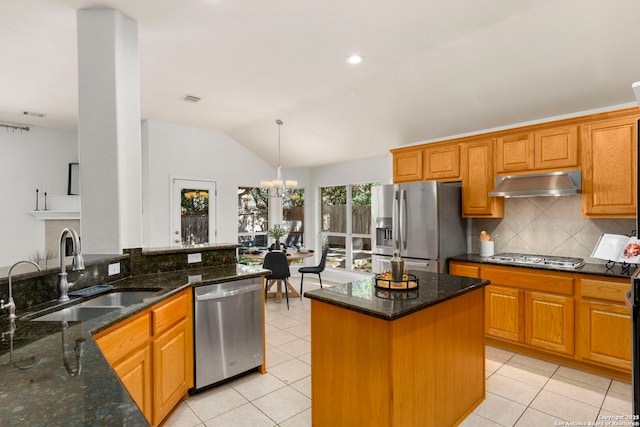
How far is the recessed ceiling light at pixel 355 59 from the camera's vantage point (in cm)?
329

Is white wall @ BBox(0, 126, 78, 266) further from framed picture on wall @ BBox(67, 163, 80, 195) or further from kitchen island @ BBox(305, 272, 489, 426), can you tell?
kitchen island @ BBox(305, 272, 489, 426)

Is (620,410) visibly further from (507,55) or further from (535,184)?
(507,55)

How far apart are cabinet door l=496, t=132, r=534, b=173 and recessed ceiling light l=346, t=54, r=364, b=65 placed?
179 cm

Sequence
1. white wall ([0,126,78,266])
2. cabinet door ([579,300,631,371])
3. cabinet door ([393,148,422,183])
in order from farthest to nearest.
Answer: white wall ([0,126,78,266]), cabinet door ([393,148,422,183]), cabinet door ([579,300,631,371])

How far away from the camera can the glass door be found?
5703 millimetres

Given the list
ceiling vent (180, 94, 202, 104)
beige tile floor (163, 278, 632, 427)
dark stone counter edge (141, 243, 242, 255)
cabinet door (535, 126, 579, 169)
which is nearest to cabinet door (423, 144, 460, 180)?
cabinet door (535, 126, 579, 169)

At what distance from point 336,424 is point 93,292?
172cm

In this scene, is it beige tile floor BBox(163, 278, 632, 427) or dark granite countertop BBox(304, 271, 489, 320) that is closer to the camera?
dark granite countertop BBox(304, 271, 489, 320)

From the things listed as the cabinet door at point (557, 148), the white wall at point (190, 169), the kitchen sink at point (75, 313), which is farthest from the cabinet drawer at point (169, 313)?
the cabinet door at point (557, 148)

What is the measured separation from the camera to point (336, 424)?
2102 millimetres

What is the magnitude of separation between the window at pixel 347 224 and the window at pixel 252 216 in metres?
1.19

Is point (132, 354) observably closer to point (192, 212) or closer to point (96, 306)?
point (96, 306)

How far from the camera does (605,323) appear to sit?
2957 millimetres

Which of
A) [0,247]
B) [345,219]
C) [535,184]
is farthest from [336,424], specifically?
[0,247]
